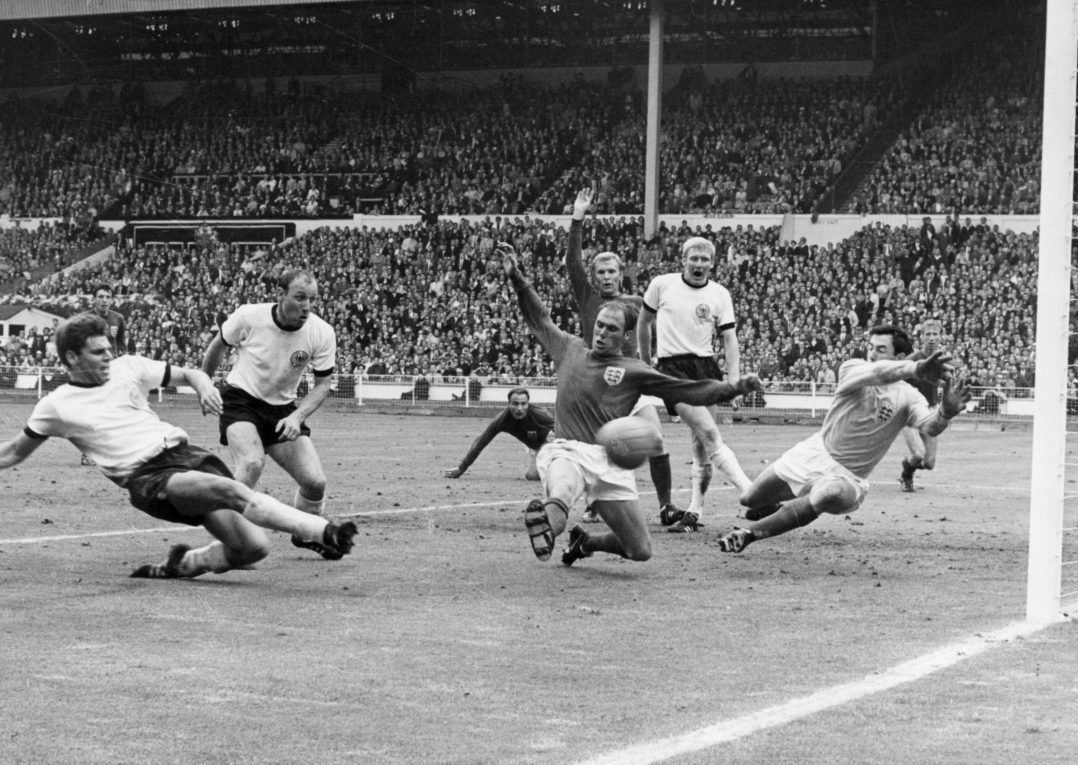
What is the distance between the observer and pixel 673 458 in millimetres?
22844

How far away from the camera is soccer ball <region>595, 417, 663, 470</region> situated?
9.12 m

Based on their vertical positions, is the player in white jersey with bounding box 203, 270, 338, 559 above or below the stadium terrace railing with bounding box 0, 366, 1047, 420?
above

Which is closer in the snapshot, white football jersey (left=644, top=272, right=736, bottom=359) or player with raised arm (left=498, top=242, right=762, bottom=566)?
player with raised arm (left=498, top=242, right=762, bottom=566)

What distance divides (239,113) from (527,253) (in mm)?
16261

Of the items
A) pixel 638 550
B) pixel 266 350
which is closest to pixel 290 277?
pixel 266 350

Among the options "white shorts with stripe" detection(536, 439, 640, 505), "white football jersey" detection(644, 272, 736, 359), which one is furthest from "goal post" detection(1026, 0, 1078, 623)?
"white football jersey" detection(644, 272, 736, 359)

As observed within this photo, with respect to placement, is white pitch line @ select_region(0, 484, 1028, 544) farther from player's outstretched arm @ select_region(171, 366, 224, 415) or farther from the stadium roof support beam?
the stadium roof support beam

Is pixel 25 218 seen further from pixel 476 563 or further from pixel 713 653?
pixel 713 653

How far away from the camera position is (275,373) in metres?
10.5

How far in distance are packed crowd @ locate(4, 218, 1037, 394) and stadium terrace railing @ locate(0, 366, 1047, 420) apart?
0.44 m

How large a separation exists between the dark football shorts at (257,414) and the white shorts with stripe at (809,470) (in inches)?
125

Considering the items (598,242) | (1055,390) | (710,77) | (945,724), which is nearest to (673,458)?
(1055,390)

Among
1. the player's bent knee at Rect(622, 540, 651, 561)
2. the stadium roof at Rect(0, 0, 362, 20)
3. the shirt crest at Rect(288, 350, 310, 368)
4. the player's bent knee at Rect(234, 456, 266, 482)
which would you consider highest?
the stadium roof at Rect(0, 0, 362, 20)

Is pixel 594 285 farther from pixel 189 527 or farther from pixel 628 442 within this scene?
pixel 189 527
